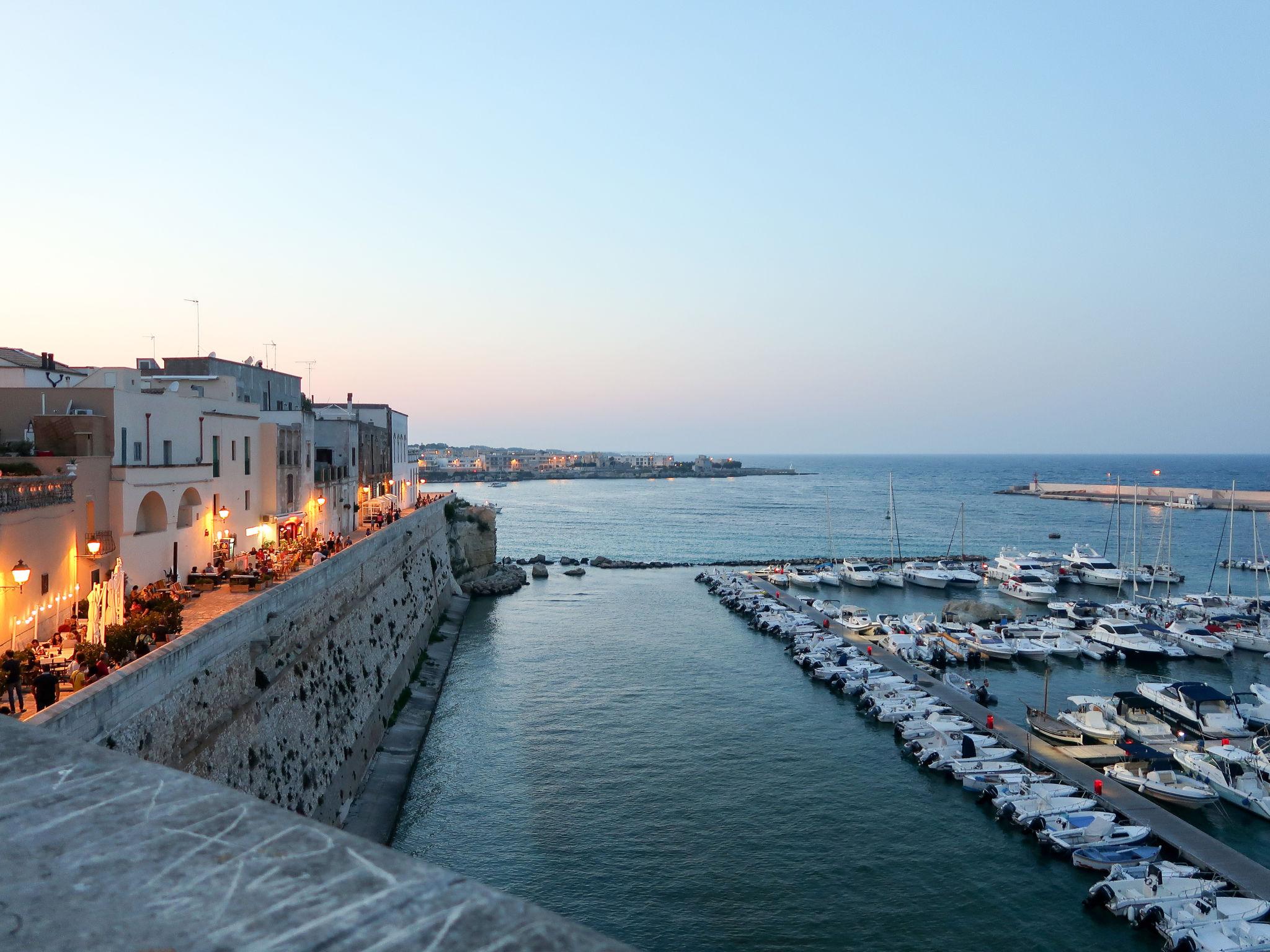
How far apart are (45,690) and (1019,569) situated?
2252 inches

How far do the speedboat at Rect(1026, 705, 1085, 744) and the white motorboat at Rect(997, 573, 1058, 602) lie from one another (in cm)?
2660

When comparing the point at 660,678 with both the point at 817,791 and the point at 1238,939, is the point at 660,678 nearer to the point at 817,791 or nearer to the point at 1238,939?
the point at 817,791

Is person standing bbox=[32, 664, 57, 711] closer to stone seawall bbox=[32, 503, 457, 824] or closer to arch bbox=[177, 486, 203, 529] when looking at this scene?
stone seawall bbox=[32, 503, 457, 824]

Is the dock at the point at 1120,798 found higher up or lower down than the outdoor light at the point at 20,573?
lower down

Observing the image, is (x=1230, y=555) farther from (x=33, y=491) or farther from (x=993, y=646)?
(x=33, y=491)

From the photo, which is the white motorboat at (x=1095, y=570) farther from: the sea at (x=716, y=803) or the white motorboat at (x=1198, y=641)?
the sea at (x=716, y=803)

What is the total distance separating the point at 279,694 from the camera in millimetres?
17078

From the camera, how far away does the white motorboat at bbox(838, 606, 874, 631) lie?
4119cm

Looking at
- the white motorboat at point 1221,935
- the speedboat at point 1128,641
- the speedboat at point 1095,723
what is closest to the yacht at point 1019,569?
the speedboat at point 1128,641

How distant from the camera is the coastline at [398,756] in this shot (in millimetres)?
19766

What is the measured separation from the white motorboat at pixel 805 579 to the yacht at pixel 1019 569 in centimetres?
1222

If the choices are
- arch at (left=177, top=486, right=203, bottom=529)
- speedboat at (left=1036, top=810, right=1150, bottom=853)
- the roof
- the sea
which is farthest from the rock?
speedboat at (left=1036, top=810, right=1150, bottom=853)

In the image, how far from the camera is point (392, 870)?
2602 millimetres

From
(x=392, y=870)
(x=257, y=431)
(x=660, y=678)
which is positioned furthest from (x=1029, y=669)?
(x=392, y=870)
